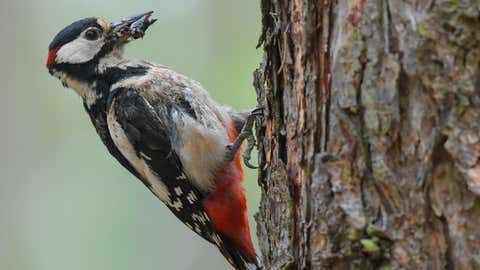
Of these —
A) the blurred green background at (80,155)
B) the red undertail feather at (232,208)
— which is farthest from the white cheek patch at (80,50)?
the blurred green background at (80,155)

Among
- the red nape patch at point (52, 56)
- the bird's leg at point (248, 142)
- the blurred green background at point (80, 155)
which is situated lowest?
the blurred green background at point (80, 155)

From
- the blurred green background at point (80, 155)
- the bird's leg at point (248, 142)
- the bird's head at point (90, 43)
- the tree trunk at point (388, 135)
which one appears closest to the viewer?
the tree trunk at point (388, 135)

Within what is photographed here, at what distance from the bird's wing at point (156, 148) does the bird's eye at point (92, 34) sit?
0.41 metres

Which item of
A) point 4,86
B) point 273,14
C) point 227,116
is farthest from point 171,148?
point 4,86

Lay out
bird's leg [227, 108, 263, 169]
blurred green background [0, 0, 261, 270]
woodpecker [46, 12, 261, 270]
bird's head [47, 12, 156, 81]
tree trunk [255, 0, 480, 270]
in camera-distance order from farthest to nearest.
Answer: blurred green background [0, 0, 261, 270], bird's head [47, 12, 156, 81], woodpecker [46, 12, 261, 270], bird's leg [227, 108, 263, 169], tree trunk [255, 0, 480, 270]

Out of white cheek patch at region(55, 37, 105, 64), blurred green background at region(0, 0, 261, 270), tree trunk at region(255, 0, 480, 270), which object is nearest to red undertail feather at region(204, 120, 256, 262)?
white cheek patch at region(55, 37, 105, 64)

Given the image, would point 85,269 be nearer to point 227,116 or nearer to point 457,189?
point 227,116

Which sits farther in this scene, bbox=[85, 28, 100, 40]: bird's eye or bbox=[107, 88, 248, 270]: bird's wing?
bbox=[85, 28, 100, 40]: bird's eye

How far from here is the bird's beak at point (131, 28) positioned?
4.02 m

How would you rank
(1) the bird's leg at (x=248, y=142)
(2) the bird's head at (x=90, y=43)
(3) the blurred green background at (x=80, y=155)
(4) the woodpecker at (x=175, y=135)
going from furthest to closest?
(3) the blurred green background at (x=80, y=155), (2) the bird's head at (x=90, y=43), (4) the woodpecker at (x=175, y=135), (1) the bird's leg at (x=248, y=142)

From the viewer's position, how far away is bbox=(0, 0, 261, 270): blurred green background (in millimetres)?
6578

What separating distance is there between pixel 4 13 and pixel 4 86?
72 centimetres

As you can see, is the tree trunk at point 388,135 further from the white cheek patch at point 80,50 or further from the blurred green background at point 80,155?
the blurred green background at point 80,155

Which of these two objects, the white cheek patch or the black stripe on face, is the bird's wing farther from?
the black stripe on face
